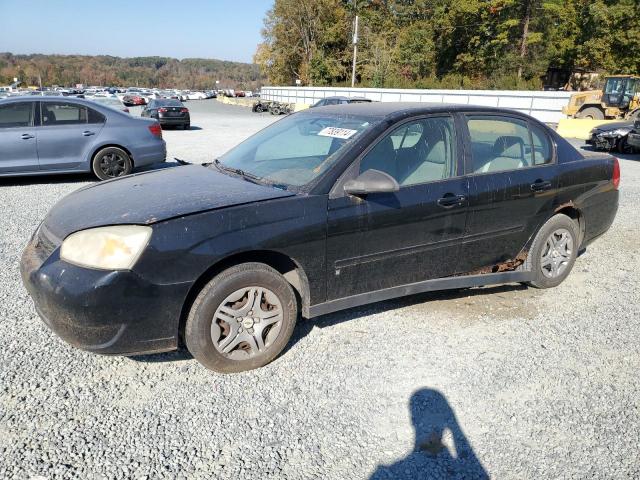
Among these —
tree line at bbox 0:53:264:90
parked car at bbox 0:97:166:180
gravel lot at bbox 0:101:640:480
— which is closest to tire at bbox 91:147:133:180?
parked car at bbox 0:97:166:180

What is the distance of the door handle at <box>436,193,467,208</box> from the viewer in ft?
12.0

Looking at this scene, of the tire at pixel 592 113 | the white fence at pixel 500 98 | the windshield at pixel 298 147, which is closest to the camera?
the windshield at pixel 298 147

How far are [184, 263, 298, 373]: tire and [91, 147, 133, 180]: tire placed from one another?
22.0 ft

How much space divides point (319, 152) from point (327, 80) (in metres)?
63.7

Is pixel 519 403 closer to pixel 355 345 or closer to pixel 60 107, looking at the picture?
pixel 355 345

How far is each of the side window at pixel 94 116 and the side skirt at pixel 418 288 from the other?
7156 millimetres

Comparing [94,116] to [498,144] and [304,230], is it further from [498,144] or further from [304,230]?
[498,144]

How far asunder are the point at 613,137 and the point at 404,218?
15.0 metres

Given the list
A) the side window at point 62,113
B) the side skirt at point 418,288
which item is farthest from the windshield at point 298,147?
the side window at point 62,113

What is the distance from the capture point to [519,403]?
2918mm

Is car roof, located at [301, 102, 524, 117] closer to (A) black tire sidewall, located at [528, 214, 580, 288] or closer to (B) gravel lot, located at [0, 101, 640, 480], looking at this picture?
(A) black tire sidewall, located at [528, 214, 580, 288]

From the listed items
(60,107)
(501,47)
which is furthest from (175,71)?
(60,107)

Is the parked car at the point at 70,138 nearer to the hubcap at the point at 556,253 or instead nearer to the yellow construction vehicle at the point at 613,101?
the hubcap at the point at 556,253

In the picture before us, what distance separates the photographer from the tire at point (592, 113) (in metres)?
24.9
